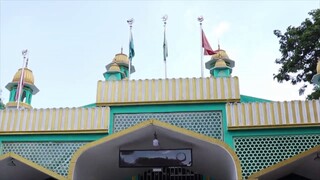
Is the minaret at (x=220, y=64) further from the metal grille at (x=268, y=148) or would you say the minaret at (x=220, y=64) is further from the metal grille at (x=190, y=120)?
the metal grille at (x=268, y=148)

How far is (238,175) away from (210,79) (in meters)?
3.24

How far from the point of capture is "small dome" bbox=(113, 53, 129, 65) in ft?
44.0

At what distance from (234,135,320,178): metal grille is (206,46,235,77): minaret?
8.72 ft

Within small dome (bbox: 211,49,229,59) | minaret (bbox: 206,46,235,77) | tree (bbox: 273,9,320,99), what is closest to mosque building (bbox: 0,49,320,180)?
minaret (bbox: 206,46,235,77)

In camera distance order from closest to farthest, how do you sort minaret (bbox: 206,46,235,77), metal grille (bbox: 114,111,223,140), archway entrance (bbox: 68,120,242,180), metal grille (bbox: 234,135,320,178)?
archway entrance (bbox: 68,120,242,180), metal grille (bbox: 234,135,320,178), metal grille (bbox: 114,111,223,140), minaret (bbox: 206,46,235,77)

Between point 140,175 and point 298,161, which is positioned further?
point 140,175

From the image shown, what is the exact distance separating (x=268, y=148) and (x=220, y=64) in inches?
125

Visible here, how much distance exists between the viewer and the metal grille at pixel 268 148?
924 centimetres

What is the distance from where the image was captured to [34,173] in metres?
9.45

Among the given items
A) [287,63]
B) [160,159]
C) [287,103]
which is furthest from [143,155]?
[287,63]

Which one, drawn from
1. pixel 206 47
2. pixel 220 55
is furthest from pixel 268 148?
pixel 220 55

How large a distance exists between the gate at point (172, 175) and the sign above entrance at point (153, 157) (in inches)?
47.8

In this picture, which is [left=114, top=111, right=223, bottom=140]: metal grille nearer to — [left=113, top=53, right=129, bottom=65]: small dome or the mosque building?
the mosque building

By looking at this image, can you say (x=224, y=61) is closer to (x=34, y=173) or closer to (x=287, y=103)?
(x=287, y=103)
